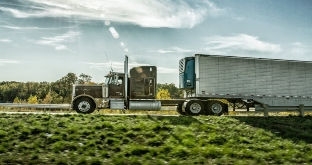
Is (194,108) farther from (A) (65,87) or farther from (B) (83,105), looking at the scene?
(A) (65,87)

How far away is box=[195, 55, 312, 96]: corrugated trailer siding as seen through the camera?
24.5 m

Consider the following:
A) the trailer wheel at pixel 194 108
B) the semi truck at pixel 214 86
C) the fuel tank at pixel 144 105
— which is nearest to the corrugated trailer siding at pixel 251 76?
the semi truck at pixel 214 86

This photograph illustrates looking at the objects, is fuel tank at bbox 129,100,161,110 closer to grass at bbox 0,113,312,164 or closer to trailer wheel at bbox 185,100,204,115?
trailer wheel at bbox 185,100,204,115

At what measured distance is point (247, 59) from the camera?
984 inches

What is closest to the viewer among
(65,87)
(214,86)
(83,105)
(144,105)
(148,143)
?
(148,143)

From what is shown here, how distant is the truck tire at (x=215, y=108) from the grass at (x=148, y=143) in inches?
240

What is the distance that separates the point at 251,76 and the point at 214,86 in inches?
104

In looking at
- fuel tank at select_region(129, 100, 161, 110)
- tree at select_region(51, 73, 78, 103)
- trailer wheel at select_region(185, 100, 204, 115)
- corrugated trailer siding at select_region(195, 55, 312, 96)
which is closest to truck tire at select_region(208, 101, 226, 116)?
trailer wheel at select_region(185, 100, 204, 115)

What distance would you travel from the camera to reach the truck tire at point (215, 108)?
2430cm

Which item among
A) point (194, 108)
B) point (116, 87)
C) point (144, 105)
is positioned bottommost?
point (194, 108)

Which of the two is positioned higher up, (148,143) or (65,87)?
(65,87)

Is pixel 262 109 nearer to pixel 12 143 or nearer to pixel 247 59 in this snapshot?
pixel 247 59

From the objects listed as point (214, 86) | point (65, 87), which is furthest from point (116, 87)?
point (65, 87)

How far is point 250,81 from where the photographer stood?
82.1 feet
